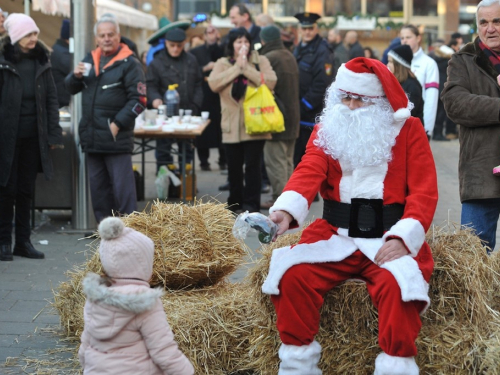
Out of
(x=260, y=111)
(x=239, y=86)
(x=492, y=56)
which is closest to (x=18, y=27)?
(x=239, y=86)

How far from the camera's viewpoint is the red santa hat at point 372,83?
4.61m

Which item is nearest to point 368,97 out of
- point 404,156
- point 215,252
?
point 404,156

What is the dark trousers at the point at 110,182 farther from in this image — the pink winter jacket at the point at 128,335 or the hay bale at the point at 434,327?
the pink winter jacket at the point at 128,335

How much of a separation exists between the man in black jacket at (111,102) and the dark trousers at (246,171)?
1552 mm

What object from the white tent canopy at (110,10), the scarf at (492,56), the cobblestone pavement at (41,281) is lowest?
the cobblestone pavement at (41,281)

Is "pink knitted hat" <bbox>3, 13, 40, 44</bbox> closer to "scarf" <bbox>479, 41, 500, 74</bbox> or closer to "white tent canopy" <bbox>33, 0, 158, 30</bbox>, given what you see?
"white tent canopy" <bbox>33, 0, 158, 30</bbox>

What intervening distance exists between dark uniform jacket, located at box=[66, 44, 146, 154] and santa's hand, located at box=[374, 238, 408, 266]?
14.0ft

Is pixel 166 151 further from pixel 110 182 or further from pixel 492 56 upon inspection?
pixel 492 56

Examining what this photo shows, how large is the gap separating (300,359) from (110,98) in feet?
14.6

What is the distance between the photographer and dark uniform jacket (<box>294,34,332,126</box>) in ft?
34.6

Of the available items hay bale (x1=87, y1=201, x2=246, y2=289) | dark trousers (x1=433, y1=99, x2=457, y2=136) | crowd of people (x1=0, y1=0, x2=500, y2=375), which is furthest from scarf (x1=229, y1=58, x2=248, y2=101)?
dark trousers (x1=433, y1=99, x2=457, y2=136)

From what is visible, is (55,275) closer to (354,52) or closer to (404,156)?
(404,156)

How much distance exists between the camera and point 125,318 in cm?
352

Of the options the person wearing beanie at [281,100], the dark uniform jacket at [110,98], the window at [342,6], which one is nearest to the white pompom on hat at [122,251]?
the dark uniform jacket at [110,98]
